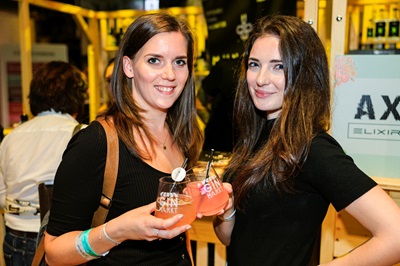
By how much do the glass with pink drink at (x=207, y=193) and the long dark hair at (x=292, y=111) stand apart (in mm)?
142

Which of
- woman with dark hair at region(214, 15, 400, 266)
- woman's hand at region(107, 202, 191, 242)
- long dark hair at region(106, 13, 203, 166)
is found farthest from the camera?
long dark hair at region(106, 13, 203, 166)

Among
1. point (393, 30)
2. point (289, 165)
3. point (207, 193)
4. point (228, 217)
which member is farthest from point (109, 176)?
point (393, 30)

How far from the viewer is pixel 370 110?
2055 millimetres

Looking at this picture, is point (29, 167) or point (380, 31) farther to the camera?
point (380, 31)

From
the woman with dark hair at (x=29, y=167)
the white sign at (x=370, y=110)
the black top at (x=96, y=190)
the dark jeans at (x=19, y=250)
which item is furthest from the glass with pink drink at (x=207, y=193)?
the dark jeans at (x=19, y=250)

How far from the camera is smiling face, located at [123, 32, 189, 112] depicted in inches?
61.1

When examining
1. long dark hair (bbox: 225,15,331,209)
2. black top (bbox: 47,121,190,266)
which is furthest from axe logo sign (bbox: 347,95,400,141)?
black top (bbox: 47,121,190,266)

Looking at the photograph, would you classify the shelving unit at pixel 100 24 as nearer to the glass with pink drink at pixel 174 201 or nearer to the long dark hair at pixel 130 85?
the long dark hair at pixel 130 85

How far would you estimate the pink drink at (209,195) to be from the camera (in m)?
1.30

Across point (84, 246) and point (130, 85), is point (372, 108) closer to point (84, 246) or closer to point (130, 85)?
point (130, 85)

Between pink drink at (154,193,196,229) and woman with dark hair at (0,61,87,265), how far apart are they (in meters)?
1.38

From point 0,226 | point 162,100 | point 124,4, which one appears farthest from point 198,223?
point 124,4

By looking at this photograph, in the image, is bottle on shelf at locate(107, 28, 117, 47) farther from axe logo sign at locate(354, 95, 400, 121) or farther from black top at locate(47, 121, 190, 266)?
black top at locate(47, 121, 190, 266)

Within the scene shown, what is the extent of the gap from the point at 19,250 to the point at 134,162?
4.32 feet
